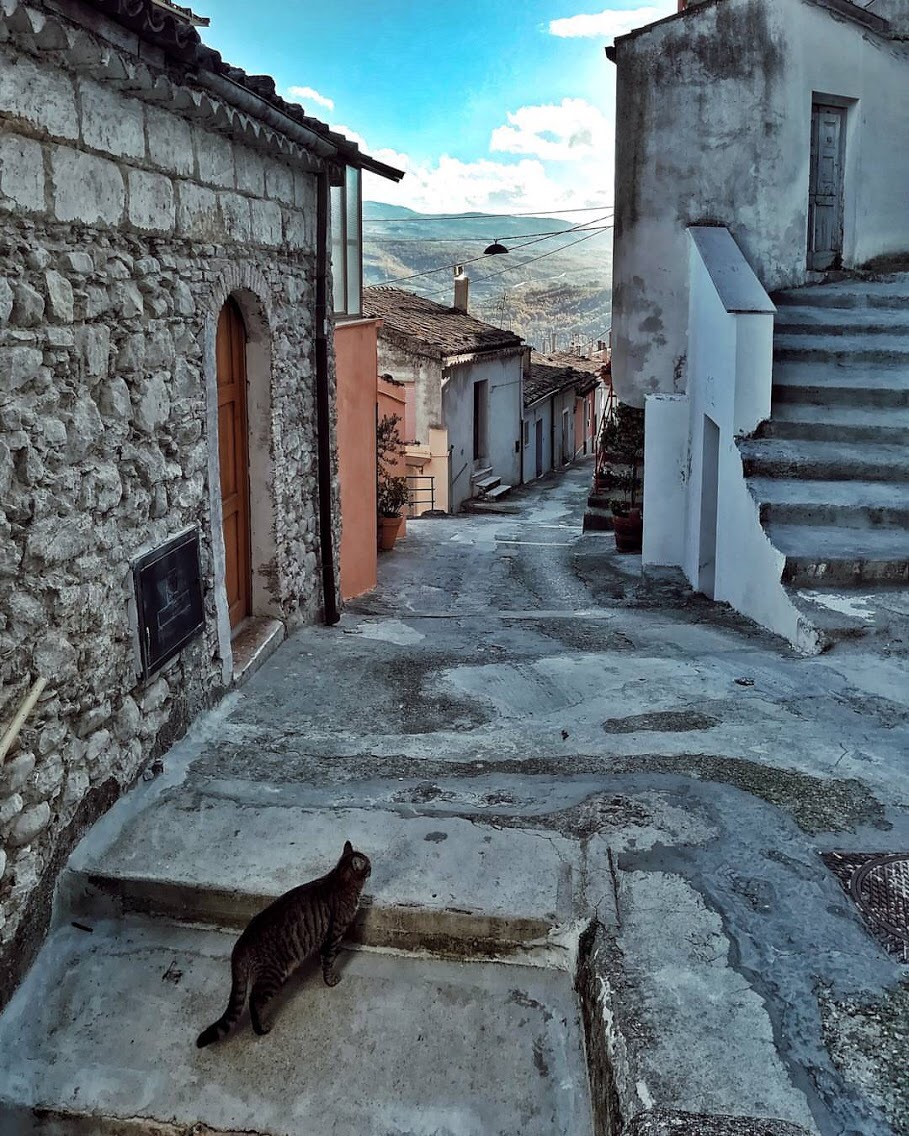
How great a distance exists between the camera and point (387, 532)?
43.3ft

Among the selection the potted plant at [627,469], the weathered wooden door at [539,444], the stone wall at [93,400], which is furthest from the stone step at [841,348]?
the weathered wooden door at [539,444]

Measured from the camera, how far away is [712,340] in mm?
8430

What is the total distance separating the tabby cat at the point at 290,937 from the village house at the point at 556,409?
24.3 meters

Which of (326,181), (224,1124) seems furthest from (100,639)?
(326,181)

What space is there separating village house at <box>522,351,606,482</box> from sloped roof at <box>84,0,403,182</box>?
21866mm

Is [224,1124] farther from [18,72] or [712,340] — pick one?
[712,340]

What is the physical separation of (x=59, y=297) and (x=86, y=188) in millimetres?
467

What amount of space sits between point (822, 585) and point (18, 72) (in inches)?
202

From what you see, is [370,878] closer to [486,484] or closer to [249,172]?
[249,172]

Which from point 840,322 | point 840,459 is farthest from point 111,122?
point 840,322

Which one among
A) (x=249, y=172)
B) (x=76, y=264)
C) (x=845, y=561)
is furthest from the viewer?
(x=845, y=561)

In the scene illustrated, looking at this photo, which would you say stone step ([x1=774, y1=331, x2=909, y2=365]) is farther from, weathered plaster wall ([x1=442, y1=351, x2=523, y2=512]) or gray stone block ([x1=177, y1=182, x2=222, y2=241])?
weathered plaster wall ([x1=442, y1=351, x2=523, y2=512])

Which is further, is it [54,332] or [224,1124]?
[54,332]

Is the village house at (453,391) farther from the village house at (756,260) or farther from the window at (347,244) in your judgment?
the window at (347,244)
